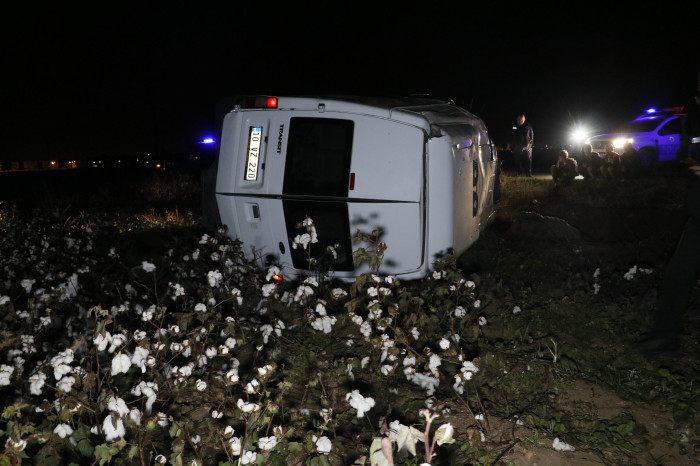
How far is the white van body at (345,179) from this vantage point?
16.2 ft

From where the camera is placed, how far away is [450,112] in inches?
249

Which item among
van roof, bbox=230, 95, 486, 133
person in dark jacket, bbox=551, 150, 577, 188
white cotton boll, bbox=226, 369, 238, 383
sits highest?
van roof, bbox=230, 95, 486, 133

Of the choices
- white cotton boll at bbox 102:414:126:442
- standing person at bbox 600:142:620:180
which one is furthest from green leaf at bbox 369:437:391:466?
standing person at bbox 600:142:620:180

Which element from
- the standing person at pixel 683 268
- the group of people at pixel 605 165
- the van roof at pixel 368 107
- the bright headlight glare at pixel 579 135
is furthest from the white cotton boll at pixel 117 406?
the bright headlight glare at pixel 579 135

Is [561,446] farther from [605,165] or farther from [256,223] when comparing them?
[605,165]

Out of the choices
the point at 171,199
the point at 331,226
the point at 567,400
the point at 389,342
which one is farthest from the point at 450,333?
the point at 171,199

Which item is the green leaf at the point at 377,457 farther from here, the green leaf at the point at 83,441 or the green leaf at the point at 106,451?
the green leaf at the point at 83,441

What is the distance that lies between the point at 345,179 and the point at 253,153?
3.15ft

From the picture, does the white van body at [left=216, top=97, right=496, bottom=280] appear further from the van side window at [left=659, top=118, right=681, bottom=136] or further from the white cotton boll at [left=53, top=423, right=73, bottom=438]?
the van side window at [left=659, top=118, right=681, bottom=136]

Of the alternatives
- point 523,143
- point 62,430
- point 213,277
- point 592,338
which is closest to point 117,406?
point 62,430

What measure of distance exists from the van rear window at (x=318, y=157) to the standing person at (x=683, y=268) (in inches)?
101

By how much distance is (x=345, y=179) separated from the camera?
5.09m

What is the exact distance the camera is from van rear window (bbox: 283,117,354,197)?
5.10m

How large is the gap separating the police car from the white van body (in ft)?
43.7
